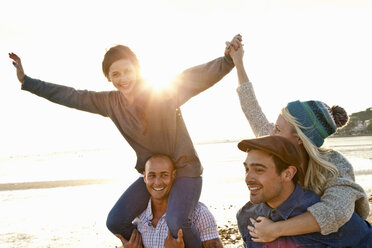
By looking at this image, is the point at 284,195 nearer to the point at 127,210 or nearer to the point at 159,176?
the point at 159,176

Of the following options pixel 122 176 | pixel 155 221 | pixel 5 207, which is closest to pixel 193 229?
pixel 155 221

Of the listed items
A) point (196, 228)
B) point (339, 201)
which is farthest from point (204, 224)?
point (339, 201)

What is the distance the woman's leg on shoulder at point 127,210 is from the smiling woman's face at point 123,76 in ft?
4.19

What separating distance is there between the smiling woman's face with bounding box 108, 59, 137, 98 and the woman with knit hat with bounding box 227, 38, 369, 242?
70.7 inches

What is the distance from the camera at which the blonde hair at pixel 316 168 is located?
11.5ft

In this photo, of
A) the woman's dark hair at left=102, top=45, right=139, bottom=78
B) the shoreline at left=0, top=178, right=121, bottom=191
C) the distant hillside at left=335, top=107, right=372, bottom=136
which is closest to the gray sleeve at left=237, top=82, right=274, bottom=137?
the woman's dark hair at left=102, top=45, right=139, bottom=78

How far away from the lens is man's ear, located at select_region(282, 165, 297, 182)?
3527mm

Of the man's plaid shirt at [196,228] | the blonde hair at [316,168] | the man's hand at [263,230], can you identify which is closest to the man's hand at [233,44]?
the blonde hair at [316,168]

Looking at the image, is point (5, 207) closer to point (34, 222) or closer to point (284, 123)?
point (34, 222)

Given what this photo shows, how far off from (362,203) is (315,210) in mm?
616

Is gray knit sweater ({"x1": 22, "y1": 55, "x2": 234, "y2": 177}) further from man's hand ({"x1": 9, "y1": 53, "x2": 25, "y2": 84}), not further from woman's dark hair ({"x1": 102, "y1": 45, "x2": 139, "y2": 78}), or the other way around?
woman's dark hair ({"x1": 102, "y1": 45, "x2": 139, "y2": 78})

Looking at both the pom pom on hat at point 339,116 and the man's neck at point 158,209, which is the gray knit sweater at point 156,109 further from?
the pom pom on hat at point 339,116

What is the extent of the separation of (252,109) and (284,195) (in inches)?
49.9

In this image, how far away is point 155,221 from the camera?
488 cm
